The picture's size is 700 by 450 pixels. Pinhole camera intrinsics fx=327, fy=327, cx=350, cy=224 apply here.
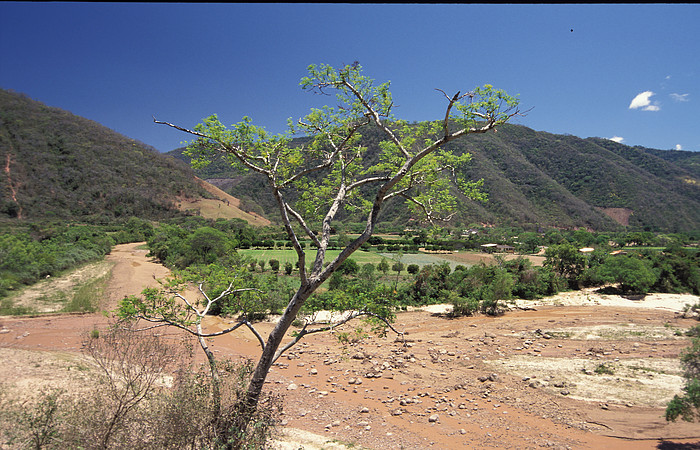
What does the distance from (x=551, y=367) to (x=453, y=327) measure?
5.44m

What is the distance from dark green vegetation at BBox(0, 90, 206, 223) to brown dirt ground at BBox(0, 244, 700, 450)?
63.8 metres

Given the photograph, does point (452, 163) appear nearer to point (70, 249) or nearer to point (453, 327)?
point (453, 327)

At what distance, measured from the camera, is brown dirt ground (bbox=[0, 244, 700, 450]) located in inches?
275

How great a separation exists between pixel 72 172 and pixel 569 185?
126195 millimetres

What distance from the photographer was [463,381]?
967cm

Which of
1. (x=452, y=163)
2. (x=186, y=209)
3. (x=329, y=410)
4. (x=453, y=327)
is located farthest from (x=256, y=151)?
(x=186, y=209)

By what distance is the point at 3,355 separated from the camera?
31.7 ft

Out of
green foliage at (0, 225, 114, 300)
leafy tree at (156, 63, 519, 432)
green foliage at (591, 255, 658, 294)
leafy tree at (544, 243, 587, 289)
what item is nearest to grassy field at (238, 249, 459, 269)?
green foliage at (0, 225, 114, 300)

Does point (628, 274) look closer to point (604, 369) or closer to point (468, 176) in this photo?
point (604, 369)

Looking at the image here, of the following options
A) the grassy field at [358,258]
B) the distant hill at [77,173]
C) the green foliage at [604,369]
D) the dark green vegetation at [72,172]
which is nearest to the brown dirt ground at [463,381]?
the green foliage at [604,369]

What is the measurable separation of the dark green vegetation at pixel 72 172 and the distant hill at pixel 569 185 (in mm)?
16889

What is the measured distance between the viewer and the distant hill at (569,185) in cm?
8125

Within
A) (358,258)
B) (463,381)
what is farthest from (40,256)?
(358,258)

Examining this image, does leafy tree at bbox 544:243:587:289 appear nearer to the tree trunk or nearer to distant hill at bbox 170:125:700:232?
the tree trunk
